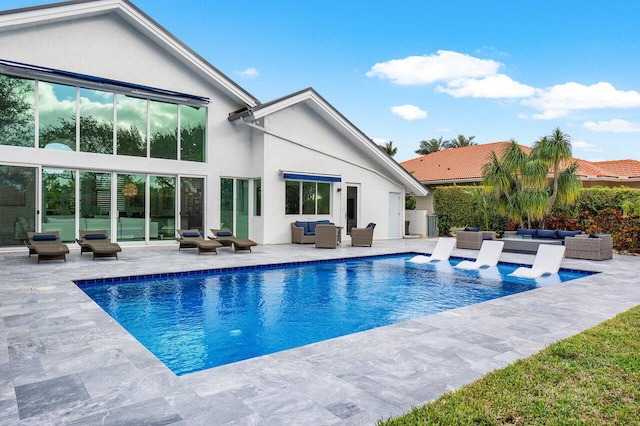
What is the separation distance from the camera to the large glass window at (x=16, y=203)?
1280 cm

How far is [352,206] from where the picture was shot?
2009 centimetres

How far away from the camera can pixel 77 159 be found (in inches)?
545

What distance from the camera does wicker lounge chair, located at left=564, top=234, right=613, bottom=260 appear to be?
13.2 meters

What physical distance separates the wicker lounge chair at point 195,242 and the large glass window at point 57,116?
4.60 m

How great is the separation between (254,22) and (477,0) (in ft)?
35.0

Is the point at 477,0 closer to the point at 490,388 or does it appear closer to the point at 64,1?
the point at 64,1

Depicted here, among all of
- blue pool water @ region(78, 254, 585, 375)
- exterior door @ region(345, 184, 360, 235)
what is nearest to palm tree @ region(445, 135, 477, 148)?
exterior door @ region(345, 184, 360, 235)

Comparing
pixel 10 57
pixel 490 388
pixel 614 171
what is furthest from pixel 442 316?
pixel 614 171

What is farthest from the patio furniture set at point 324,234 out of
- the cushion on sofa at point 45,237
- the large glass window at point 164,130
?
the cushion on sofa at point 45,237

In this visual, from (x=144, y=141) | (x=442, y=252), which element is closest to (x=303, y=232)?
(x=442, y=252)

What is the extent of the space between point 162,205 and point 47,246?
15.5 feet

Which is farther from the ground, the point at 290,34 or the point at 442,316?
the point at 290,34

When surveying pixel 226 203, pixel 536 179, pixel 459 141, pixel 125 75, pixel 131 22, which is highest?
pixel 459 141

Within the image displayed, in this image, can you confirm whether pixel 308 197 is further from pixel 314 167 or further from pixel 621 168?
pixel 621 168
